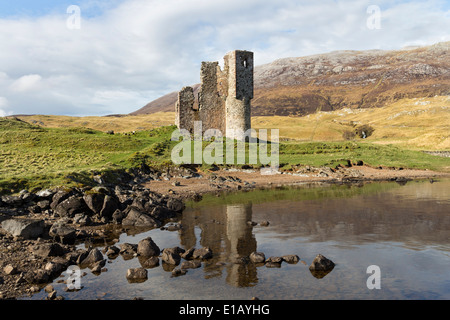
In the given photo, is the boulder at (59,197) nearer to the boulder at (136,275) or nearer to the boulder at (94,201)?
the boulder at (94,201)

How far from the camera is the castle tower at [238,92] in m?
49.5

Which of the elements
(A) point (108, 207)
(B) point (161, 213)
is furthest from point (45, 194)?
(B) point (161, 213)

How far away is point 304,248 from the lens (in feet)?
50.2

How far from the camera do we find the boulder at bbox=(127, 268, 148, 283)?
1229 cm

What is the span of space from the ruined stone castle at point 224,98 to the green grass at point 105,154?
5.43 m

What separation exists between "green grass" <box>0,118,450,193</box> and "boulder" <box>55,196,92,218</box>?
5077 mm

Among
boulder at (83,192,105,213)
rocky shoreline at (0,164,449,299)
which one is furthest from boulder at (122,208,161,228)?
boulder at (83,192,105,213)

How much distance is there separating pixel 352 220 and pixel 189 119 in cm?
3592

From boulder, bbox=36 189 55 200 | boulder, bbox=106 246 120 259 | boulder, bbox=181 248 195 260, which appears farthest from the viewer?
boulder, bbox=36 189 55 200

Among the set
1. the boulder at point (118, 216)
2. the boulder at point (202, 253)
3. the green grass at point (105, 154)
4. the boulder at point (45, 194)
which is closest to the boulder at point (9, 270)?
the boulder at point (202, 253)

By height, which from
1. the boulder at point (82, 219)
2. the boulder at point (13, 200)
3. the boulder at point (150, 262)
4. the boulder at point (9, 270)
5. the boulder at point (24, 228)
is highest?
the boulder at point (13, 200)

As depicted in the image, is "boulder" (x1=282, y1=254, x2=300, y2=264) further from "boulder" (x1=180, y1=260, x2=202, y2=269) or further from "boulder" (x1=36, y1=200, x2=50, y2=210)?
"boulder" (x1=36, y1=200, x2=50, y2=210)
